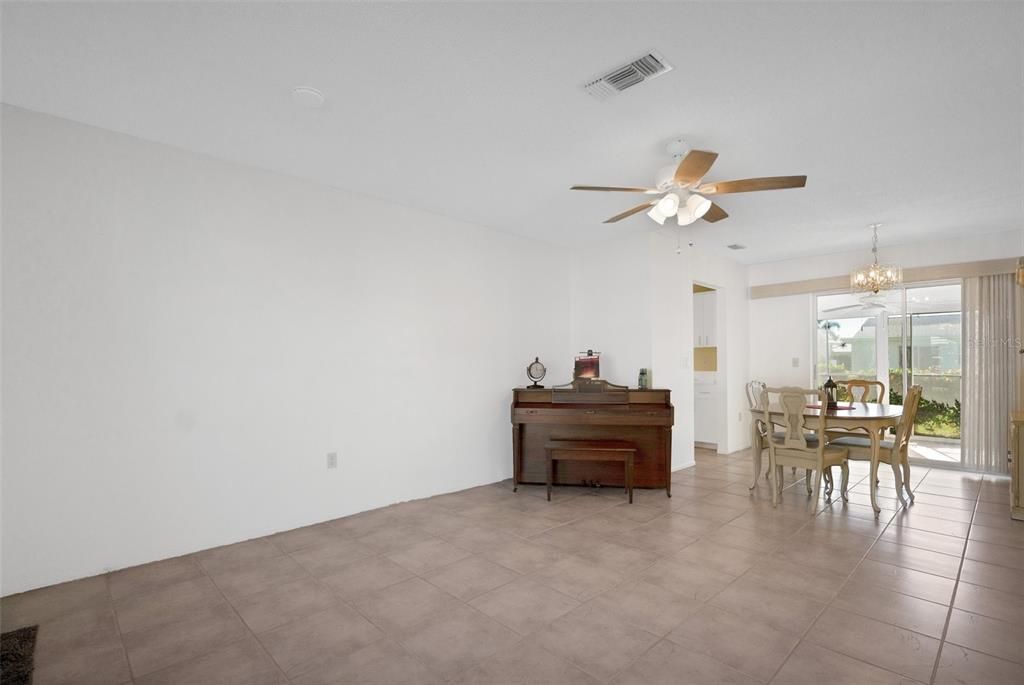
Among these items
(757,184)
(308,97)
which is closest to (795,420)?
(757,184)

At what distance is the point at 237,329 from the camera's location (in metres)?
3.36

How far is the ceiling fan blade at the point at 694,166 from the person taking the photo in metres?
2.59

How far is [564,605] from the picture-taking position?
2418 millimetres

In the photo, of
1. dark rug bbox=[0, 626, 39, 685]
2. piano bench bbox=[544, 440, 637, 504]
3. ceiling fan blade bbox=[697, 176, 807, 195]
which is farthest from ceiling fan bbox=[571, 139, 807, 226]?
dark rug bbox=[0, 626, 39, 685]

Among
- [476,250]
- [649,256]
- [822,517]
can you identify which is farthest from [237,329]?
[822,517]

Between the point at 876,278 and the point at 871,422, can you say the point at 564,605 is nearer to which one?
the point at 871,422

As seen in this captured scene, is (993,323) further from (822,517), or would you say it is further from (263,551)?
(263,551)

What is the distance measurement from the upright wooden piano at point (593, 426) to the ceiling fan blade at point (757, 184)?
212cm

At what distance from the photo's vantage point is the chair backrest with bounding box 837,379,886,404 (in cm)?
525

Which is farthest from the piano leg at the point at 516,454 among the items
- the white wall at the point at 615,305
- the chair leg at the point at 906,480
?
the chair leg at the point at 906,480

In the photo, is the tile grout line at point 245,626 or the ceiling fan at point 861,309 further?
the ceiling fan at point 861,309

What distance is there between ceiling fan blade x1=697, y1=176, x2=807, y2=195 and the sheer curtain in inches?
167

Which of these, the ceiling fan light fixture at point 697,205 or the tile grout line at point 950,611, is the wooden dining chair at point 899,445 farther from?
the ceiling fan light fixture at point 697,205

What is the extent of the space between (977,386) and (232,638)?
7.23 m
